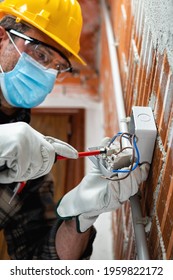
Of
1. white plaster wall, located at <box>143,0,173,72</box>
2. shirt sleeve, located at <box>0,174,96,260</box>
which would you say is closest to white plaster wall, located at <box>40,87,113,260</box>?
shirt sleeve, located at <box>0,174,96,260</box>

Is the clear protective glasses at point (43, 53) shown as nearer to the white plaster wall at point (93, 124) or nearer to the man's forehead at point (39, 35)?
the man's forehead at point (39, 35)

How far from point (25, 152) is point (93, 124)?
2.11 meters

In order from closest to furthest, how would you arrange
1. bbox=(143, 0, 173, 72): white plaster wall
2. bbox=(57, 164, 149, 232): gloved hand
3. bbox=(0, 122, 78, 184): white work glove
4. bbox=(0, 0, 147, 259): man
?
bbox=(143, 0, 173, 72): white plaster wall
bbox=(0, 122, 78, 184): white work glove
bbox=(57, 164, 149, 232): gloved hand
bbox=(0, 0, 147, 259): man

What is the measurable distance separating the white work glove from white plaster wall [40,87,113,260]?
3.89 ft

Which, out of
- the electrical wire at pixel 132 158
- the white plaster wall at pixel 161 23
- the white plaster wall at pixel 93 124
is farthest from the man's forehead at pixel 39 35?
the white plaster wall at pixel 93 124

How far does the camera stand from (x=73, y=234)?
1.27m

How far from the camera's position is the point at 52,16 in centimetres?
140

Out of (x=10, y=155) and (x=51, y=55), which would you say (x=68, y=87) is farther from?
(x=10, y=155)

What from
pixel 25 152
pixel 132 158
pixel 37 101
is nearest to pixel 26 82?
pixel 37 101

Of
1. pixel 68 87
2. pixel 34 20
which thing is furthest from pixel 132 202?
pixel 68 87

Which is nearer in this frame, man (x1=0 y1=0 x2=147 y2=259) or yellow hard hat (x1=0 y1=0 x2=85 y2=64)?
man (x1=0 y1=0 x2=147 y2=259)

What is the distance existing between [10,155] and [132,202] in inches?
17.0

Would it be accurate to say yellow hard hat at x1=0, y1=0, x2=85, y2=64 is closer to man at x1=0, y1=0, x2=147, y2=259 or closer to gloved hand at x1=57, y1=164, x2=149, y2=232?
man at x1=0, y1=0, x2=147, y2=259

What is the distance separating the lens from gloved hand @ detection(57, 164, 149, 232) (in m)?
1.01
